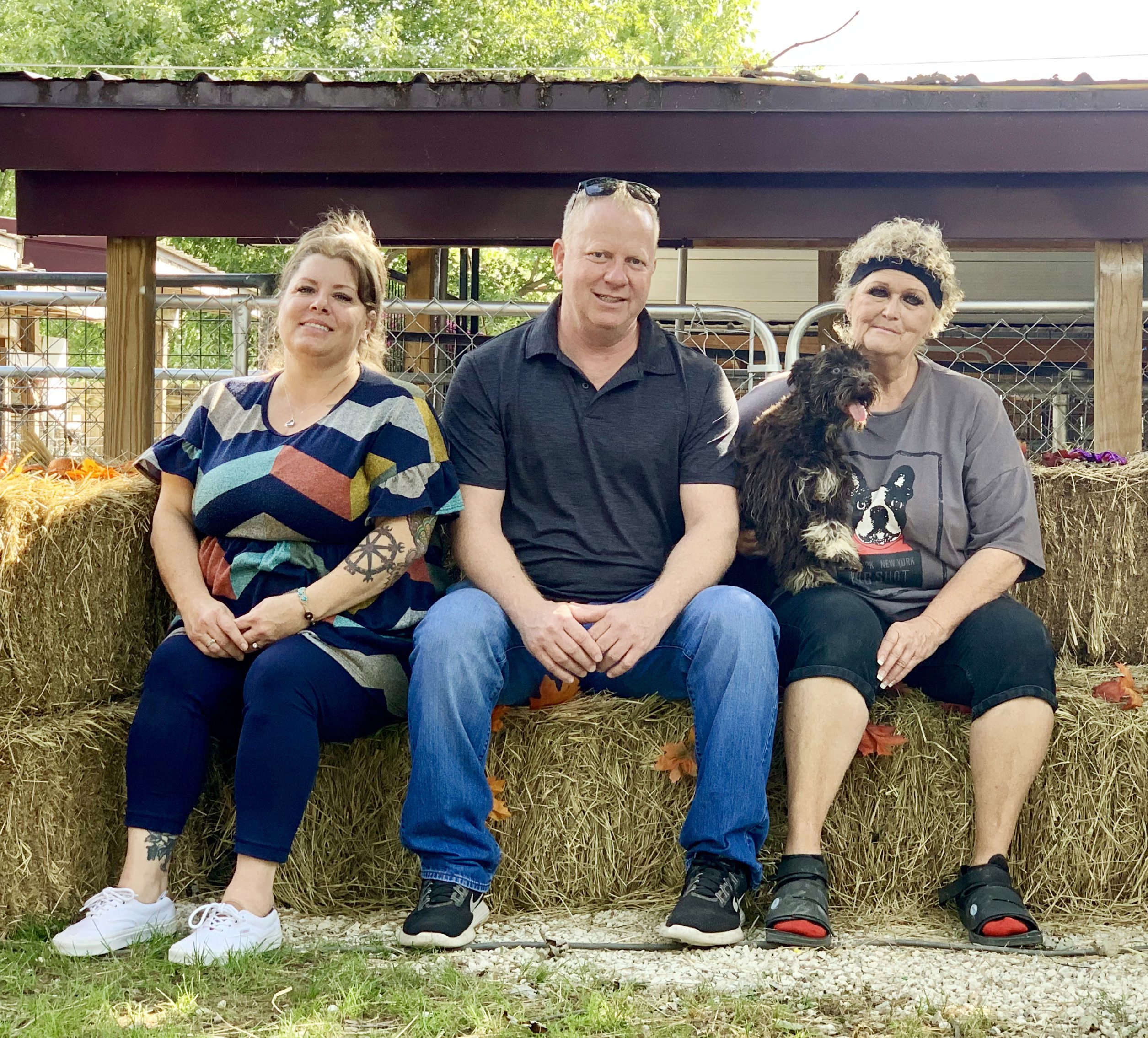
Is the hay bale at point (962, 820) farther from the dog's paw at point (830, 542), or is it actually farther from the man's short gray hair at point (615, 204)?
the man's short gray hair at point (615, 204)

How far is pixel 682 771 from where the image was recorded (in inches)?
116

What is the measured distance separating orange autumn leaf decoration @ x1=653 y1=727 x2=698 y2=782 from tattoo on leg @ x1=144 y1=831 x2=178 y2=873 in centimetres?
110

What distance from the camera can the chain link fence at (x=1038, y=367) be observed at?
23.6 ft

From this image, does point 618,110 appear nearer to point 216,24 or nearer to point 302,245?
point 302,245

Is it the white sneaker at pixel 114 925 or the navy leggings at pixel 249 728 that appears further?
the navy leggings at pixel 249 728

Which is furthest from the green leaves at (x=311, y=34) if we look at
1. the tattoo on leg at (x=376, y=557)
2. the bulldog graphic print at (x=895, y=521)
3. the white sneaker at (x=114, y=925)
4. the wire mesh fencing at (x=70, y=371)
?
the white sneaker at (x=114, y=925)

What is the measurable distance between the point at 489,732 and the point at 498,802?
243 millimetres

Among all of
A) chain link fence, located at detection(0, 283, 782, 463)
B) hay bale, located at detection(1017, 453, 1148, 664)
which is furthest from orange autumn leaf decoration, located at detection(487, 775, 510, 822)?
hay bale, located at detection(1017, 453, 1148, 664)

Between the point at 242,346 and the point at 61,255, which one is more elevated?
the point at 61,255

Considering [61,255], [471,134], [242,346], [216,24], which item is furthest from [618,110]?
[216,24]

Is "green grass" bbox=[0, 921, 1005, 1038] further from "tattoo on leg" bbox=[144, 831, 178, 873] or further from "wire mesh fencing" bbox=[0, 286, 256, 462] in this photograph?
"wire mesh fencing" bbox=[0, 286, 256, 462]

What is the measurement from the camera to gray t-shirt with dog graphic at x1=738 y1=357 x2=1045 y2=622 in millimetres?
3086

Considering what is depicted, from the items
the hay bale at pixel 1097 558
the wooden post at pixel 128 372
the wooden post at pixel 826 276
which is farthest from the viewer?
the wooden post at pixel 826 276

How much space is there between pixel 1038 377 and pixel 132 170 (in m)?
5.96
